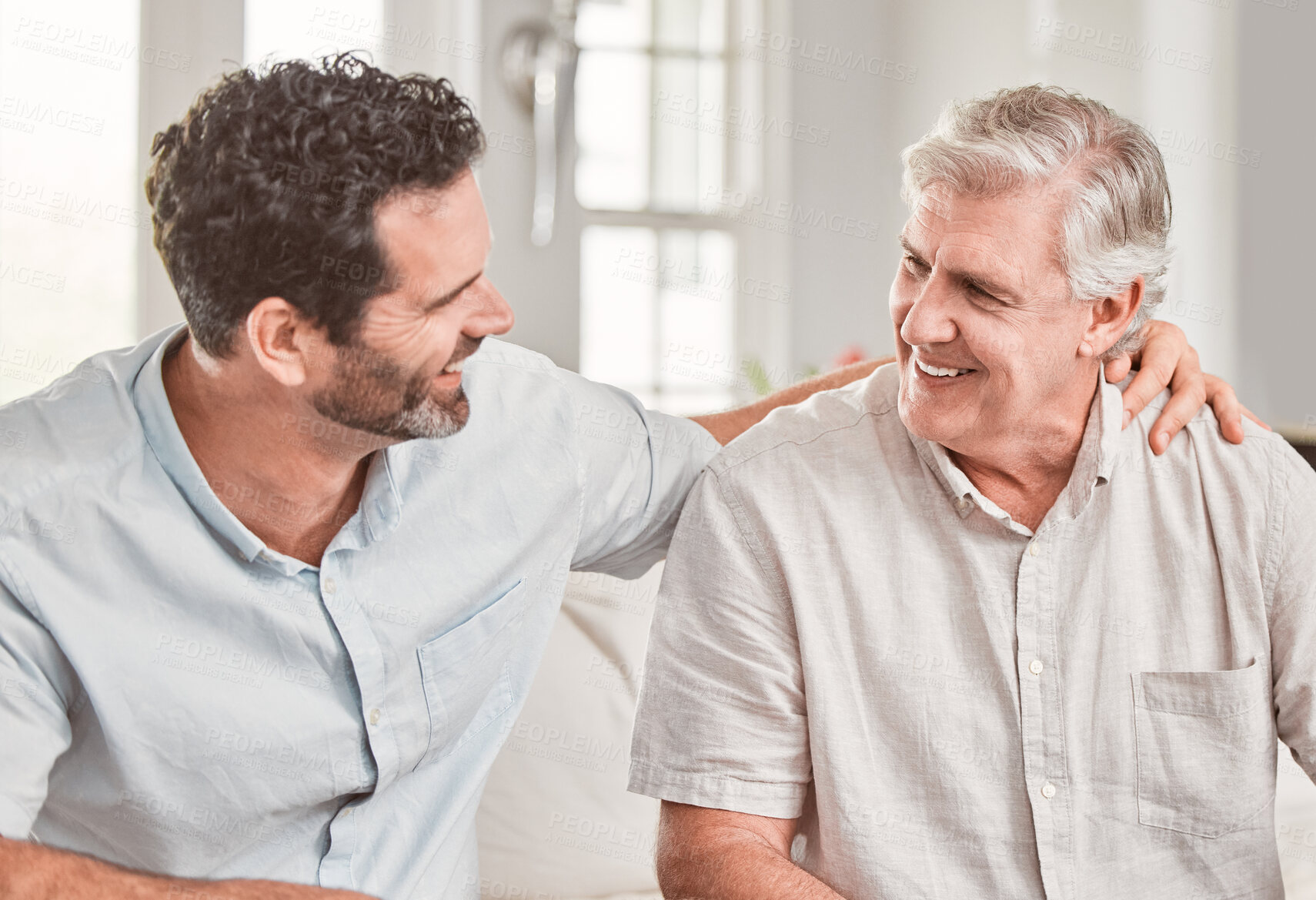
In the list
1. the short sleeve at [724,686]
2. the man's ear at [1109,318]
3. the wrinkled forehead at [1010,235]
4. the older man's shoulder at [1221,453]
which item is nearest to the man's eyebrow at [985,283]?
the wrinkled forehead at [1010,235]

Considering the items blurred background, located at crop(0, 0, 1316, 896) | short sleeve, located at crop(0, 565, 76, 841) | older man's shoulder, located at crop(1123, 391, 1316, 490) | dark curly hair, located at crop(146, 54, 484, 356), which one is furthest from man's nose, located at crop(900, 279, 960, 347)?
blurred background, located at crop(0, 0, 1316, 896)

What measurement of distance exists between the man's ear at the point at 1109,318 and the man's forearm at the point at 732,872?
664mm

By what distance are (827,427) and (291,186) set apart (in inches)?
26.4

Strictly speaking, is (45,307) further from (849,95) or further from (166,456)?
(849,95)

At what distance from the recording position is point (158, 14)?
2.90 m

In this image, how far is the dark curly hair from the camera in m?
1.08

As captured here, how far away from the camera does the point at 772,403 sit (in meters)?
1.64

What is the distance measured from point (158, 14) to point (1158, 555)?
2.77 meters

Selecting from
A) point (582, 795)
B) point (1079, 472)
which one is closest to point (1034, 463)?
point (1079, 472)

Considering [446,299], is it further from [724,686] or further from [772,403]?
[772,403]

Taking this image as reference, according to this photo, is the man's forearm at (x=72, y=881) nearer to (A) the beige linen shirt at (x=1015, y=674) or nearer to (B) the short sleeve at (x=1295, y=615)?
(A) the beige linen shirt at (x=1015, y=674)

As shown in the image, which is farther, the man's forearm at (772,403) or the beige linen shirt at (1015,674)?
the man's forearm at (772,403)

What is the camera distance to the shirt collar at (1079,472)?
4.18 feet

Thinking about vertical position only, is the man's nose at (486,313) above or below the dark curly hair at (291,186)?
below
